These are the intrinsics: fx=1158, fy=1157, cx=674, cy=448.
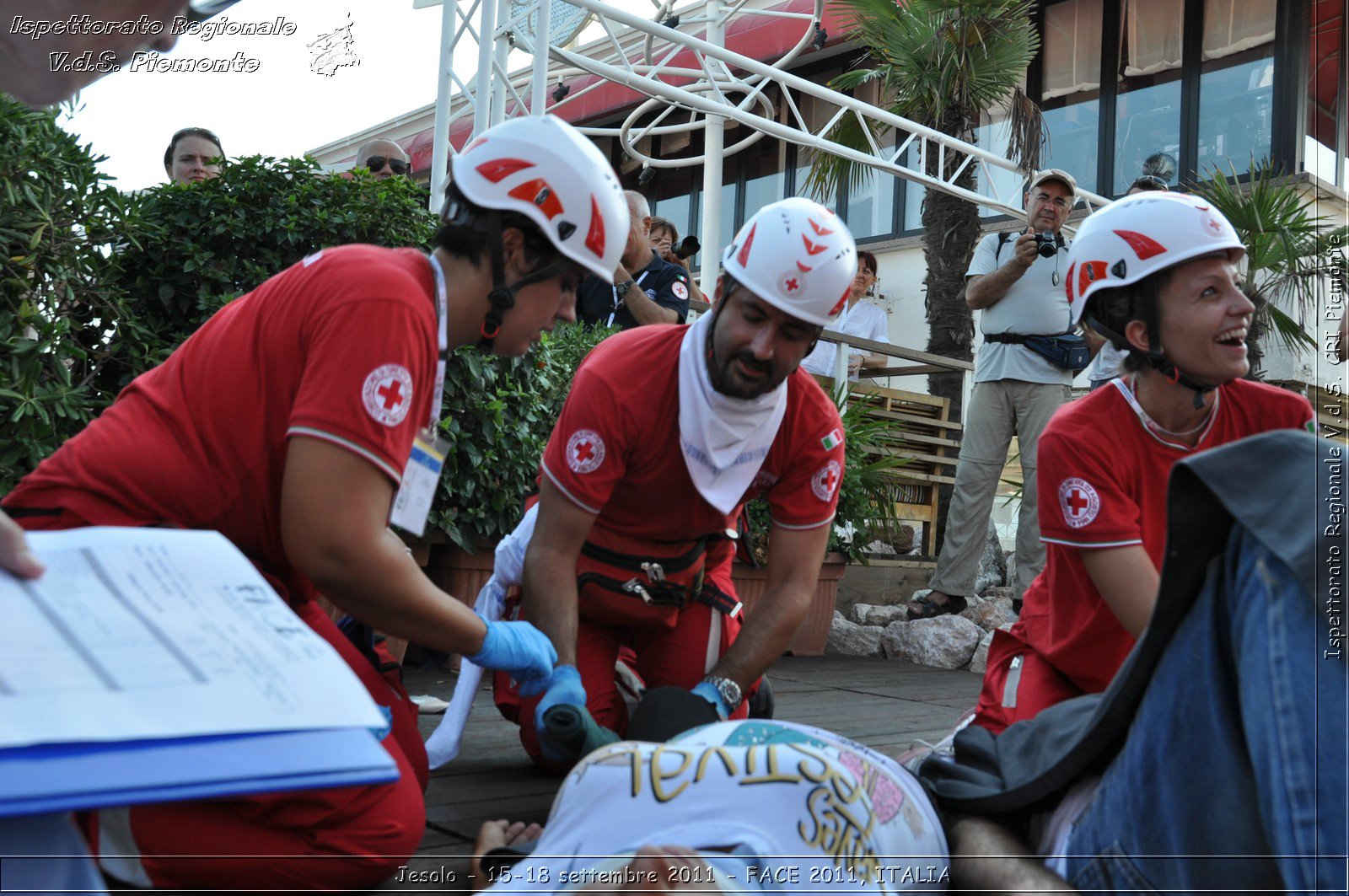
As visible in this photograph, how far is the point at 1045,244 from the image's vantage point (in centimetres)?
637

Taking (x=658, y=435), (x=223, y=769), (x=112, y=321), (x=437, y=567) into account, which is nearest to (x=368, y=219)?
(x=112, y=321)

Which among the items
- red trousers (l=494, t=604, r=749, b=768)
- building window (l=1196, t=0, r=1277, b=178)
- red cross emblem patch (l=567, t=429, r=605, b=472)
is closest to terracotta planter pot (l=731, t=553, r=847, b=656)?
red trousers (l=494, t=604, r=749, b=768)

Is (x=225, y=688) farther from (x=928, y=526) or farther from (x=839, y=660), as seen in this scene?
(x=928, y=526)

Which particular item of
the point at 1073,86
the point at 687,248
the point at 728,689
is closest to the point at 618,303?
the point at 687,248

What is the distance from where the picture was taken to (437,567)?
17.1 ft

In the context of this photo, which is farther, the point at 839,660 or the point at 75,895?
the point at 839,660

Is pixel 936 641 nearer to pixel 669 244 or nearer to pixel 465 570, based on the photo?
pixel 465 570

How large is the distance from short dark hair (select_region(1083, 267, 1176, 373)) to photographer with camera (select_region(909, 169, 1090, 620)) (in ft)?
11.2

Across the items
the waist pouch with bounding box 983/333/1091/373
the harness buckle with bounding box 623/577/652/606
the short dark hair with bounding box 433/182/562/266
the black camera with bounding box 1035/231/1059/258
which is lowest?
the harness buckle with bounding box 623/577/652/606

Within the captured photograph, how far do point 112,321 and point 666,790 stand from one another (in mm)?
3698

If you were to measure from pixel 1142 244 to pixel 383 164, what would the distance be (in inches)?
177

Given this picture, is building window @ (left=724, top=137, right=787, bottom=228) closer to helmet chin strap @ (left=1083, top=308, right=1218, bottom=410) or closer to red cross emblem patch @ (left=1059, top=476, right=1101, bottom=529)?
helmet chin strap @ (left=1083, top=308, right=1218, bottom=410)

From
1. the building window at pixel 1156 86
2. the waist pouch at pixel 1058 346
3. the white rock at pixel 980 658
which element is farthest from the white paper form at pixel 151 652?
the building window at pixel 1156 86

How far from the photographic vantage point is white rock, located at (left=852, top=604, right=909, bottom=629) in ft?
24.0
